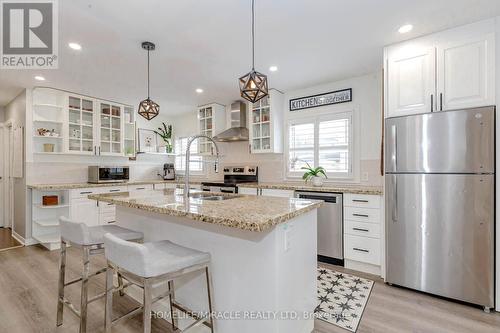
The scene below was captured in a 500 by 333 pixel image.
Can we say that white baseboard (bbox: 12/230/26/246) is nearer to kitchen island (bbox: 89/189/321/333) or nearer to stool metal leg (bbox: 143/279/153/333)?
kitchen island (bbox: 89/189/321/333)

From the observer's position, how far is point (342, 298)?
241 cm

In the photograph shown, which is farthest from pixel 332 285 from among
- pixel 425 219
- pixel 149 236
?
pixel 149 236

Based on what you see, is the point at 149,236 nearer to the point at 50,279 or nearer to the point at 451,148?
the point at 50,279

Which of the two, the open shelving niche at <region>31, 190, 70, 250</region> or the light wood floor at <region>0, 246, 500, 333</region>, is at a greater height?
the open shelving niche at <region>31, 190, 70, 250</region>

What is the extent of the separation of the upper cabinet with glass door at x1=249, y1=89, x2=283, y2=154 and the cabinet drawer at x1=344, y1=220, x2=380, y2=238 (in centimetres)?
170

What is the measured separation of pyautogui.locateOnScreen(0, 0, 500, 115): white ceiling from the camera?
2107 mm

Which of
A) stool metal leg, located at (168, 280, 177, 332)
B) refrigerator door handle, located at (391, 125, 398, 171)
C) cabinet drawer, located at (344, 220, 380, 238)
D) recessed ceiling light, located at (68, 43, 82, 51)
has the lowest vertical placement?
stool metal leg, located at (168, 280, 177, 332)

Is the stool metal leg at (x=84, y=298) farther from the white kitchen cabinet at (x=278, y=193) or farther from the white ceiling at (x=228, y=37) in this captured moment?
the white kitchen cabinet at (x=278, y=193)

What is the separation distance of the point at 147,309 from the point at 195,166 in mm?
4848

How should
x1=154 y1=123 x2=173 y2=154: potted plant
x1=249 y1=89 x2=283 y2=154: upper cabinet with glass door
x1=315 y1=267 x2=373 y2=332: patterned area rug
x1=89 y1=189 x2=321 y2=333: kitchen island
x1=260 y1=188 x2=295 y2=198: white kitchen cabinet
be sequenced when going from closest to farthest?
x1=89 y1=189 x2=321 y2=333: kitchen island → x1=315 y1=267 x2=373 y2=332: patterned area rug → x1=260 y1=188 x2=295 y2=198: white kitchen cabinet → x1=249 y1=89 x2=283 y2=154: upper cabinet with glass door → x1=154 y1=123 x2=173 y2=154: potted plant

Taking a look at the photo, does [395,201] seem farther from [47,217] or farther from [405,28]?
[47,217]

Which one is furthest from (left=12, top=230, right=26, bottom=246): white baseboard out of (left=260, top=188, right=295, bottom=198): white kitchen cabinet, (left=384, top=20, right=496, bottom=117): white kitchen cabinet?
(left=384, top=20, right=496, bottom=117): white kitchen cabinet

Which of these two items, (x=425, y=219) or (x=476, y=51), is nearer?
(x=476, y=51)

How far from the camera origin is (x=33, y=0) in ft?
6.82
